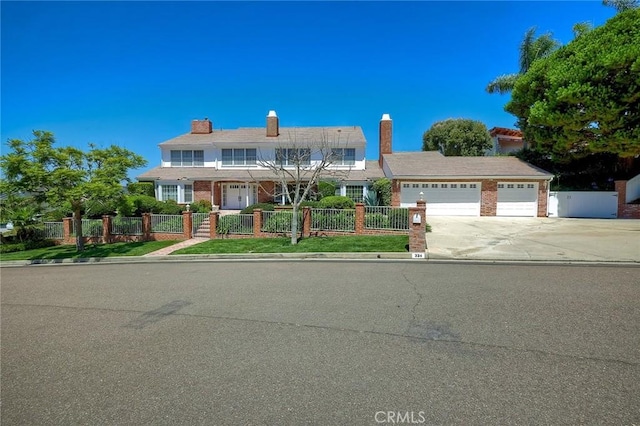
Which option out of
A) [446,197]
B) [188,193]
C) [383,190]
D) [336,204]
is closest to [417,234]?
[336,204]

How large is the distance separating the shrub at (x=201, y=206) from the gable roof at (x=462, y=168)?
12.8 m

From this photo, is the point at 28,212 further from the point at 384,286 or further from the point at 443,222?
the point at 443,222

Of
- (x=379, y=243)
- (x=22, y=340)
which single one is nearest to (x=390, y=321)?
(x=22, y=340)

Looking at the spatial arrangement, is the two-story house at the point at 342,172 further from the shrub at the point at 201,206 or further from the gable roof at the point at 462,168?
the shrub at the point at 201,206

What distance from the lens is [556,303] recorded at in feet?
17.2

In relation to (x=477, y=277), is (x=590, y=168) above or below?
above

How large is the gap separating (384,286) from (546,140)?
19.7m

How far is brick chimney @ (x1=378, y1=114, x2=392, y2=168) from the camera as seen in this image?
2577 centimetres

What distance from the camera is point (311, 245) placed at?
12.3 meters

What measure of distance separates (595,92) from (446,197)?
9108 mm

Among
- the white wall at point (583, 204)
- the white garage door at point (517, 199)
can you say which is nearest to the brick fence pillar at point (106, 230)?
the white garage door at point (517, 199)

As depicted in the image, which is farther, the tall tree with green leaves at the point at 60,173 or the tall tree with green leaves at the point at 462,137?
the tall tree with green leaves at the point at 462,137

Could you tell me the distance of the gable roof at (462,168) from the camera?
20.0 meters

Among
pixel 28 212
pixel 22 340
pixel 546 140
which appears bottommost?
pixel 22 340
